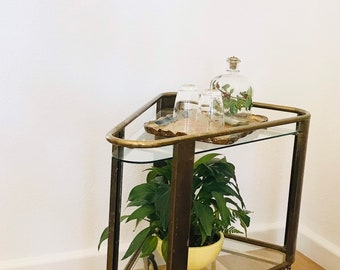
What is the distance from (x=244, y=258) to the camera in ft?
4.87

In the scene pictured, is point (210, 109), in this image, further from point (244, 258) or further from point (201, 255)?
point (244, 258)

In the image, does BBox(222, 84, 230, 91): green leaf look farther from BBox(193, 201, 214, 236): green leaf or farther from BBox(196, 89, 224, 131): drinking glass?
BBox(193, 201, 214, 236): green leaf

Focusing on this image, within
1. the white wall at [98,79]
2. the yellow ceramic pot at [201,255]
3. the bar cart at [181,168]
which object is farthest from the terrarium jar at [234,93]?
the yellow ceramic pot at [201,255]

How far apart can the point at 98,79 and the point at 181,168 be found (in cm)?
60

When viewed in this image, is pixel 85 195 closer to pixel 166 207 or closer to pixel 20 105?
pixel 20 105

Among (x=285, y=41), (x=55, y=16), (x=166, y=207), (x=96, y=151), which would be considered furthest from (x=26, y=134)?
(x=285, y=41)

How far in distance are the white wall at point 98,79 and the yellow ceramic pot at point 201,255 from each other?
0.45m

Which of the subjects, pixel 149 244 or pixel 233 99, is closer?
pixel 149 244

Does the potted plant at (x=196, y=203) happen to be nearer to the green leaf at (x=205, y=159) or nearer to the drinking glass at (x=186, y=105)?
the green leaf at (x=205, y=159)

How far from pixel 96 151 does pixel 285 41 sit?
86cm

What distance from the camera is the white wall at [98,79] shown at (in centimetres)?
144

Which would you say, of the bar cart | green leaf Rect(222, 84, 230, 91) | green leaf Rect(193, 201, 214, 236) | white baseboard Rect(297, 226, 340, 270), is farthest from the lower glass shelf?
green leaf Rect(222, 84, 230, 91)

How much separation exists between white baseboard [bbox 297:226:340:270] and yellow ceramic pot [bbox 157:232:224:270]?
66 centimetres

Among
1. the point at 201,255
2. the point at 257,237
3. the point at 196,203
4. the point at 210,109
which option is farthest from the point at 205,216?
the point at 257,237
